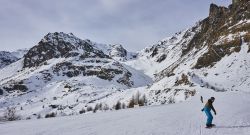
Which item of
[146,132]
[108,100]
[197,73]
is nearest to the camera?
[146,132]

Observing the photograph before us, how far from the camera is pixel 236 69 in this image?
412 ft

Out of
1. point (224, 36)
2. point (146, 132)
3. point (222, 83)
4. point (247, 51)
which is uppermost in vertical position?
point (224, 36)

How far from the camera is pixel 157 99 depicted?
418 ft

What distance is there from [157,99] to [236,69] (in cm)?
3048

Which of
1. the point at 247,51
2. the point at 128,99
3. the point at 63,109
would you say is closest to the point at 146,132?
the point at 247,51

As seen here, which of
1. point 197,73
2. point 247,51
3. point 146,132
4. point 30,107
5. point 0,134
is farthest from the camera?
point 30,107

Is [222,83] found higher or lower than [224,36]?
lower

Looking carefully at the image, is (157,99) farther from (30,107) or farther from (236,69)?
(30,107)

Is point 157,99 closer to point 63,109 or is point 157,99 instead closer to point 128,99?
point 128,99

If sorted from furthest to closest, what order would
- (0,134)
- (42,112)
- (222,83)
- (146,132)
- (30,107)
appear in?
1. (30,107)
2. (42,112)
3. (222,83)
4. (0,134)
5. (146,132)

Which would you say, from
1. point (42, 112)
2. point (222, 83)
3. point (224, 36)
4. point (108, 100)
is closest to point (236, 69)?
point (222, 83)

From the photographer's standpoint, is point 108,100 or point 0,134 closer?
point 0,134

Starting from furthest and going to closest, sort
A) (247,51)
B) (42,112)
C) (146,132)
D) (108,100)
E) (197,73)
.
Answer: (42,112)
(108,100)
(197,73)
(247,51)
(146,132)

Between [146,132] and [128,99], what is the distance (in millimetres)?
128071
